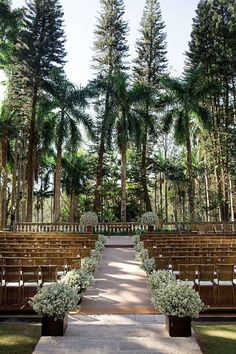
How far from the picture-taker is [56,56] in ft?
96.6

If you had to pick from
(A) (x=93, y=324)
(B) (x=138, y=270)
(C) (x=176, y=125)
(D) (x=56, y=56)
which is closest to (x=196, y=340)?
(A) (x=93, y=324)

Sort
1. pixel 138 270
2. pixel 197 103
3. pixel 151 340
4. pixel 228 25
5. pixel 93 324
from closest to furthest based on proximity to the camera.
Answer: pixel 151 340 → pixel 93 324 → pixel 138 270 → pixel 197 103 → pixel 228 25

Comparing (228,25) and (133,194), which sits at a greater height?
(228,25)

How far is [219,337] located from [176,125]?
22.6 m

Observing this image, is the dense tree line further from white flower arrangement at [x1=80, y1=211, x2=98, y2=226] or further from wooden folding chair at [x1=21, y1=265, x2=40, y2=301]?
wooden folding chair at [x1=21, y1=265, x2=40, y2=301]

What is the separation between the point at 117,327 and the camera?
6.05 meters

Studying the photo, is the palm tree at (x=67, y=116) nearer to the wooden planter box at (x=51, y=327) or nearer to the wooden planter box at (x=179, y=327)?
the wooden planter box at (x=51, y=327)

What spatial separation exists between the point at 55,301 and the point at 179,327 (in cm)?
184

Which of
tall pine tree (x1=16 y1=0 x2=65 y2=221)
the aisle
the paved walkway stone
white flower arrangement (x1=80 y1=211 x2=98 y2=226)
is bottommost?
the paved walkway stone

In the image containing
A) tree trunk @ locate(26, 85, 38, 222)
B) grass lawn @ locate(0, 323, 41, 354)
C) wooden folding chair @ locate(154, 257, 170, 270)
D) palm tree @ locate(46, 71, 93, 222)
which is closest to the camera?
grass lawn @ locate(0, 323, 41, 354)

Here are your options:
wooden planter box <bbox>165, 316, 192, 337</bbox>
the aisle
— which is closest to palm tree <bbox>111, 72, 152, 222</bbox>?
the aisle

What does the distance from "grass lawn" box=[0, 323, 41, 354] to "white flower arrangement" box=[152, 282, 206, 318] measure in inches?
75.7

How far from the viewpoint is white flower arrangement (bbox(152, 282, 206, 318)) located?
18.0ft

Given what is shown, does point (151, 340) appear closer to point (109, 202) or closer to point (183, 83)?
point (183, 83)
